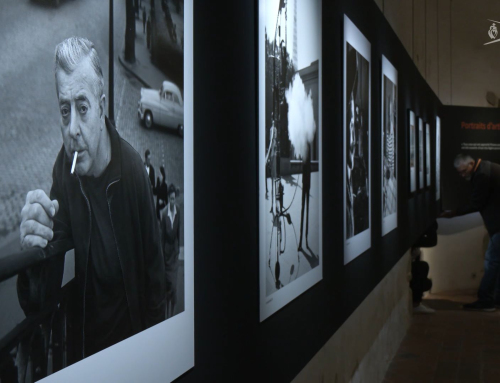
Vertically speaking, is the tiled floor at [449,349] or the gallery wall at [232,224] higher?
the gallery wall at [232,224]

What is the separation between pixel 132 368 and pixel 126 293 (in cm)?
17

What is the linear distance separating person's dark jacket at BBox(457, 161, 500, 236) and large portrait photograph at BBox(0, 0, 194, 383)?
10671mm

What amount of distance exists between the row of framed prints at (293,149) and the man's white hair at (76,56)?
1.14 m

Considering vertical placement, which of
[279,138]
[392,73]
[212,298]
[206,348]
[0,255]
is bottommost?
[206,348]

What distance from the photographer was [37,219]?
3.67 feet

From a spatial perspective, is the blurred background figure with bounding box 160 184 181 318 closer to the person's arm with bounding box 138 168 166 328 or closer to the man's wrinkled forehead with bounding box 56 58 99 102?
the person's arm with bounding box 138 168 166 328

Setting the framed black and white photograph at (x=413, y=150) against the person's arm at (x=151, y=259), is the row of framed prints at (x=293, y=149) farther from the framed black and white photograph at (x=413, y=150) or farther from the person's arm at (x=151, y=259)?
the framed black and white photograph at (x=413, y=150)

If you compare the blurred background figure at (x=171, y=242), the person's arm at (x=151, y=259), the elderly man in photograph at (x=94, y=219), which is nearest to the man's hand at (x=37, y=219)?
the elderly man in photograph at (x=94, y=219)

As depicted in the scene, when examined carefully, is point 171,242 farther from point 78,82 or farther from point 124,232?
point 78,82

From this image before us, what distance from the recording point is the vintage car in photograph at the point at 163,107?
4.87 feet

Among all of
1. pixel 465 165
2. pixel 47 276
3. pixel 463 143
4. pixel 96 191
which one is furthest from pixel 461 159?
pixel 47 276

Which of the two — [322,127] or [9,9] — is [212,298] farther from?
[322,127]

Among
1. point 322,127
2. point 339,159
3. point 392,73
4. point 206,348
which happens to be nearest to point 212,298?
point 206,348

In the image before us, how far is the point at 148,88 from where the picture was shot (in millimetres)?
1494
